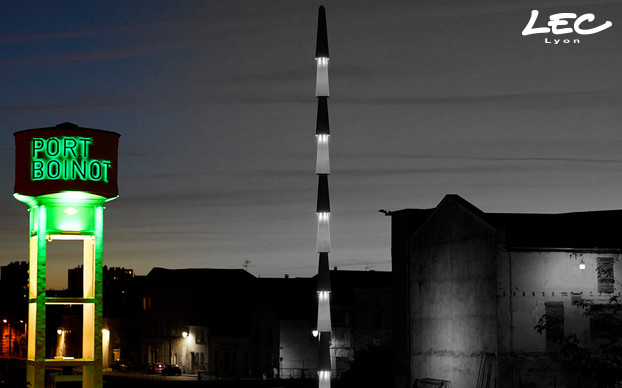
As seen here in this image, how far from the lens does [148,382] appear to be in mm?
87125

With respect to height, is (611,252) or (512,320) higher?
(611,252)

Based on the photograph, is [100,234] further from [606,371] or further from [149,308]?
[149,308]

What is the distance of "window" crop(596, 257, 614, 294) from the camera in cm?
5694

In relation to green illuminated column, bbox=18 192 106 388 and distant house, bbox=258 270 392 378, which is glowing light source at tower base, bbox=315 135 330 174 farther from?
distant house, bbox=258 270 392 378

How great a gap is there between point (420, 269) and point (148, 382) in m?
30.4

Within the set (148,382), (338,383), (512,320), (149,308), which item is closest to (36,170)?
(512,320)

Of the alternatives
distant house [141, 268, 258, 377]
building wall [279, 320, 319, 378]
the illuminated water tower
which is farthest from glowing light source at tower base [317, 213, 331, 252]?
distant house [141, 268, 258, 377]

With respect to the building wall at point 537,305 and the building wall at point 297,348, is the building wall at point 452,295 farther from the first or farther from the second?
the building wall at point 297,348

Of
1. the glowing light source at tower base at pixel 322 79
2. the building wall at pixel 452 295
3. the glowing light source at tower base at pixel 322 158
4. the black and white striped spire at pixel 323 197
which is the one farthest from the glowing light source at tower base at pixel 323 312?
the building wall at pixel 452 295

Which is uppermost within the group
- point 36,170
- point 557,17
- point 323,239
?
point 557,17

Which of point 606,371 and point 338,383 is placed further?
point 338,383

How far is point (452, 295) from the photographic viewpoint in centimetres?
6184

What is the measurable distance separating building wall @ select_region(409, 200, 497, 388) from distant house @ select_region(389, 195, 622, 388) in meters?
0.06

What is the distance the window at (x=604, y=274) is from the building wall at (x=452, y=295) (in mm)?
5320
